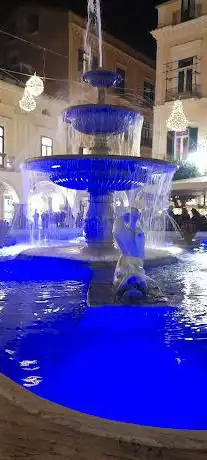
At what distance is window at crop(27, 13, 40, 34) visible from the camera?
99.2ft

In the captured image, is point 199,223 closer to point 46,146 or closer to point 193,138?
point 193,138

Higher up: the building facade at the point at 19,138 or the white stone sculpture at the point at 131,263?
the building facade at the point at 19,138

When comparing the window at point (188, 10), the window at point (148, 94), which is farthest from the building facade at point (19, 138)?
the window at point (148, 94)

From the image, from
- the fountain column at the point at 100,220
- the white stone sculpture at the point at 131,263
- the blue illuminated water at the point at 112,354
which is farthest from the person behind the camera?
the fountain column at the point at 100,220

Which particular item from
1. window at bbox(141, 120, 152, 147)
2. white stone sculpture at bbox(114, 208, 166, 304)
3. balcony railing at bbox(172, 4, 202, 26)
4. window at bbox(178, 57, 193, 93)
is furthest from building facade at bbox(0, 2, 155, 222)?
white stone sculpture at bbox(114, 208, 166, 304)

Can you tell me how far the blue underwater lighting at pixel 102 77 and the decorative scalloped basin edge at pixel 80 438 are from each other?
9458 millimetres

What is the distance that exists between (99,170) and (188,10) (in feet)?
59.0

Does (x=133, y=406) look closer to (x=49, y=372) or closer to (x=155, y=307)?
(x=49, y=372)

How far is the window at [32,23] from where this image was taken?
1190 inches

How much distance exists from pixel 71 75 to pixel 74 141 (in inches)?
633

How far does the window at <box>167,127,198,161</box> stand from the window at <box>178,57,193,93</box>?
217 centimetres

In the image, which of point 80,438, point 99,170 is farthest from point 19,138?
point 80,438

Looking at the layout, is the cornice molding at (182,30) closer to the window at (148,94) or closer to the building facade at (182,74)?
the building facade at (182,74)

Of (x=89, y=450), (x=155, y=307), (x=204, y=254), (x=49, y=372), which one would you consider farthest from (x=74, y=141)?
(x=89, y=450)
